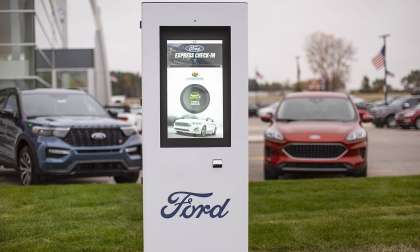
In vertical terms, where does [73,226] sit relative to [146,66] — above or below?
below

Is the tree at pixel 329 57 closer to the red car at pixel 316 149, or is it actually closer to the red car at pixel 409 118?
the red car at pixel 409 118

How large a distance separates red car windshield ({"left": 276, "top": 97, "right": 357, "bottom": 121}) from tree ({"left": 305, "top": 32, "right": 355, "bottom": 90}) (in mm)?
68935

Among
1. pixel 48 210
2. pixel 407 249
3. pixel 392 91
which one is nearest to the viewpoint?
pixel 407 249

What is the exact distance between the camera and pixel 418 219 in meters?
7.64

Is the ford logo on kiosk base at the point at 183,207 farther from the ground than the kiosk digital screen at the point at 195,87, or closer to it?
closer to it

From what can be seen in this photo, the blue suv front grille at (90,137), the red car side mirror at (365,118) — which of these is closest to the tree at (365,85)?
the red car side mirror at (365,118)

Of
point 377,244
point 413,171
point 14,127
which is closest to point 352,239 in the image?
point 377,244

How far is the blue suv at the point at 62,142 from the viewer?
425 inches

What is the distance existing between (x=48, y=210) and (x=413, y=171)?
8118 millimetres

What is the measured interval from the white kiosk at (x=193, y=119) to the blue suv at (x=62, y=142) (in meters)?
6.16

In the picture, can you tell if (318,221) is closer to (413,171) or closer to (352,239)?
(352,239)

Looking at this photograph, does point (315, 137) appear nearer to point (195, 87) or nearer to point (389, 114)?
point (195, 87)

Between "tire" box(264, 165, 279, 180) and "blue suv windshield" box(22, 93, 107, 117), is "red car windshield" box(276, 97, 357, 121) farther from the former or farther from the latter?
"blue suv windshield" box(22, 93, 107, 117)

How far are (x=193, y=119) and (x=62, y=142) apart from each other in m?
6.37
